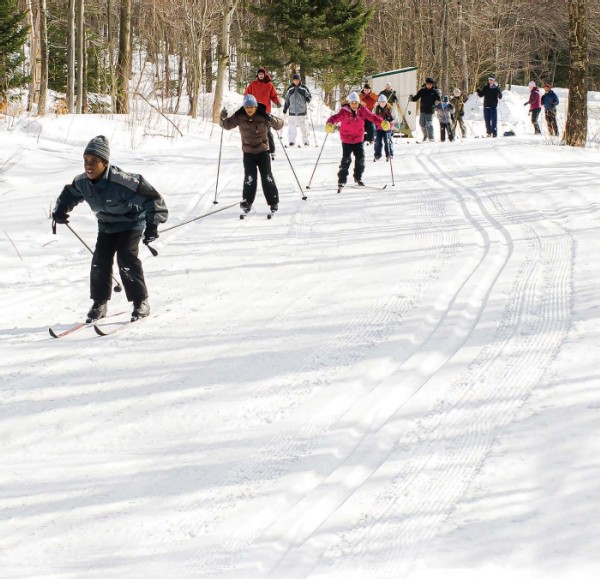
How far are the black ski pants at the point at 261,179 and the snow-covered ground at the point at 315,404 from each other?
80cm

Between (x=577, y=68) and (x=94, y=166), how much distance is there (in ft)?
39.7

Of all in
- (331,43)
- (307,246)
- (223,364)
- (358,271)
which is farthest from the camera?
(331,43)

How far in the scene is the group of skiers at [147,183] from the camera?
19.1 ft

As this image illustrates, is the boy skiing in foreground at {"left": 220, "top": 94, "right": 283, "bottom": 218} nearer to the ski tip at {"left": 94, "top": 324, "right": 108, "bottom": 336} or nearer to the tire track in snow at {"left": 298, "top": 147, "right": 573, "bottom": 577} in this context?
the ski tip at {"left": 94, "top": 324, "right": 108, "bottom": 336}

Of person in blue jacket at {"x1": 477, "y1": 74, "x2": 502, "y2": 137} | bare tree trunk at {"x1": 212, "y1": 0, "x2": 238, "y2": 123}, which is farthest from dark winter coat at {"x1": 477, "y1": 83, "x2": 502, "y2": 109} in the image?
bare tree trunk at {"x1": 212, "y1": 0, "x2": 238, "y2": 123}

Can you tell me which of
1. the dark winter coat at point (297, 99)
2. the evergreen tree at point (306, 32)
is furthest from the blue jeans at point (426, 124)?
the evergreen tree at point (306, 32)

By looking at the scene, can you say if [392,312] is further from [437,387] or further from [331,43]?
[331,43]

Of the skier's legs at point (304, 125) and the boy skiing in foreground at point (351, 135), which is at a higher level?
the skier's legs at point (304, 125)

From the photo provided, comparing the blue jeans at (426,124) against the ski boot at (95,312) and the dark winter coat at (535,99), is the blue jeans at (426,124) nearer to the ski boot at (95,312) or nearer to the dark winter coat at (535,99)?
the dark winter coat at (535,99)

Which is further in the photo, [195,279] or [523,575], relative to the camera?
[195,279]

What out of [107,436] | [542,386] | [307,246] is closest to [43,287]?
[307,246]

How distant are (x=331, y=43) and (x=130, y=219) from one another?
2911cm

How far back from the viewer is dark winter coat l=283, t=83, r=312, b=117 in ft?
54.0

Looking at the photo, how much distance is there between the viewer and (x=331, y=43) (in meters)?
33.0
